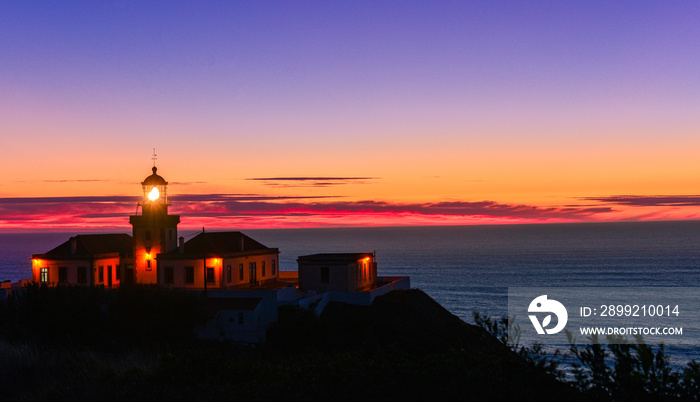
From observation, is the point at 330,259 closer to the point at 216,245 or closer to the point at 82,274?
the point at 216,245

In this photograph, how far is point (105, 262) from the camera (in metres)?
39.5

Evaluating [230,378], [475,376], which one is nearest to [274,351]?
[230,378]

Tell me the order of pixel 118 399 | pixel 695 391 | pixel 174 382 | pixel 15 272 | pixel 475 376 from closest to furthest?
pixel 695 391 < pixel 475 376 < pixel 118 399 < pixel 174 382 < pixel 15 272

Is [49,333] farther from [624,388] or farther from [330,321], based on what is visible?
[624,388]

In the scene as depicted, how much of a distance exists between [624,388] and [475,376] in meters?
1.82

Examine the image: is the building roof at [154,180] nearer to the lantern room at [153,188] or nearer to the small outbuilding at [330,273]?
the lantern room at [153,188]

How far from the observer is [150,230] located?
39719 mm

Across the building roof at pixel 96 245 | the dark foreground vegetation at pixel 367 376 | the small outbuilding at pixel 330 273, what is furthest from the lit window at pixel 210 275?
the dark foreground vegetation at pixel 367 376

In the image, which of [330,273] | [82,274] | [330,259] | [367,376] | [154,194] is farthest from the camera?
[154,194]

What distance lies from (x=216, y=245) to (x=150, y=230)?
4.58 meters

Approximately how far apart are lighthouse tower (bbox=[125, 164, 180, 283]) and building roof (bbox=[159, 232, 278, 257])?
139cm
